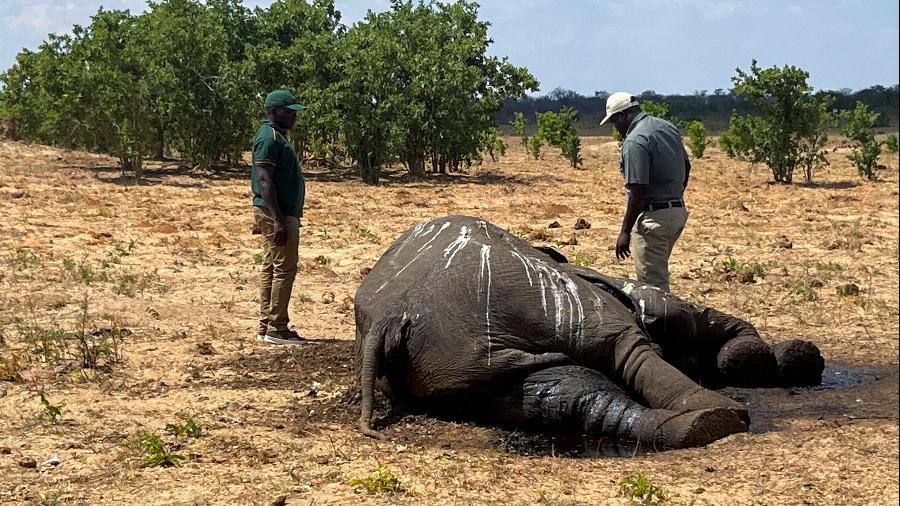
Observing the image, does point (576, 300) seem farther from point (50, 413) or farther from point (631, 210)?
point (50, 413)

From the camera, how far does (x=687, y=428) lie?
473cm

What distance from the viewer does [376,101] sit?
78.8 feet

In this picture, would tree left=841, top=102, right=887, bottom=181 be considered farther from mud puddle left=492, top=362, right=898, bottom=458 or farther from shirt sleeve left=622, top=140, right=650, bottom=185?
shirt sleeve left=622, top=140, right=650, bottom=185

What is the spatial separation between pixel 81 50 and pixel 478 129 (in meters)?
9.80

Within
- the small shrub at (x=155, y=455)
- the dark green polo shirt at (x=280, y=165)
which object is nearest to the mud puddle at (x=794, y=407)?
the small shrub at (x=155, y=455)

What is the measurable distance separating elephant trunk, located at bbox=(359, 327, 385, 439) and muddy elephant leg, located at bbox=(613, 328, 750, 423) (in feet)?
4.19

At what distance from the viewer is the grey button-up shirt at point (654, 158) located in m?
6.33

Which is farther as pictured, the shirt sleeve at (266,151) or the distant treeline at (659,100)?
the distant treeline at (659,100)

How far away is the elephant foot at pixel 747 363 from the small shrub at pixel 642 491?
2102 mm

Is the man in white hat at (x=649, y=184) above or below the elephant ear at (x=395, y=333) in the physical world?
above

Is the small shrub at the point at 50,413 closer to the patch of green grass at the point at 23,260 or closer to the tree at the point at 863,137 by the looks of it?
the patch of green grass at the point at 23,260

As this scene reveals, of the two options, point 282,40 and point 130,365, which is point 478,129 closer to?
point 282,40

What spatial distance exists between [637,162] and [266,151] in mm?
2613

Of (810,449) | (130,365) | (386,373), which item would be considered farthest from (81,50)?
(810,449)
